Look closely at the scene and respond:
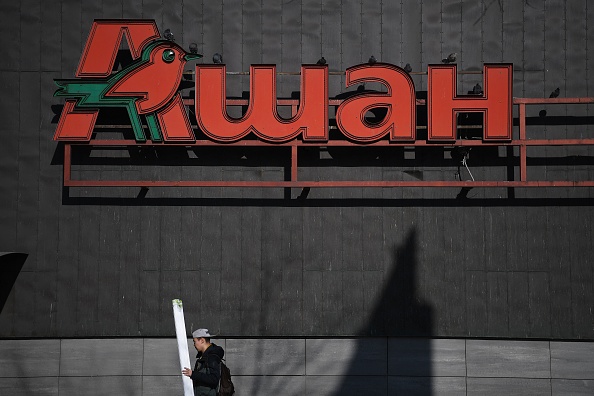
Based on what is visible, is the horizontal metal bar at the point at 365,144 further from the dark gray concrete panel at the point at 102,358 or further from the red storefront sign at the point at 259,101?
the dark gray concrete panel at the point at 102,358

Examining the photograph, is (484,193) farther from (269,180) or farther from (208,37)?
(208,37)

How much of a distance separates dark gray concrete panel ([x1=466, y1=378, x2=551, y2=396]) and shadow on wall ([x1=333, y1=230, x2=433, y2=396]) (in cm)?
83

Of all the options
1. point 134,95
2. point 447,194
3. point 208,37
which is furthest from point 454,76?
point 134,95

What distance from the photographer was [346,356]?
15.5m

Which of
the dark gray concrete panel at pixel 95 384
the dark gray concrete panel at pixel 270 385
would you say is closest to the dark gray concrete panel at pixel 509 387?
the dark gray concrete panel at pixel 270 385

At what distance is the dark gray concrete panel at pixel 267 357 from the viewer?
15477 mm

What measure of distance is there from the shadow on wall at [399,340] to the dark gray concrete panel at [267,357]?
0.96 m

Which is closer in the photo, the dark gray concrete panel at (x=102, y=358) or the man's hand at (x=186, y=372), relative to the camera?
the man's hand at (x=186, y=372)

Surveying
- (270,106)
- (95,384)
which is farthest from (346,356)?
(270,106)

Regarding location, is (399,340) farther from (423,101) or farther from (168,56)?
(168,56)

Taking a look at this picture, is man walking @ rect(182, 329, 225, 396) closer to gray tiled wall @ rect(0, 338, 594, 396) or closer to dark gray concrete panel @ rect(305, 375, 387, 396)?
gray tiled wall @ rect(0, 338, 594, 396)

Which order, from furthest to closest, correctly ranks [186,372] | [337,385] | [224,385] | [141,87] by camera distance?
[337,385]
[141,87]
[224,385]
[186,372]

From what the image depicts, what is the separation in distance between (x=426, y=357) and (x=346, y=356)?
1.52 m

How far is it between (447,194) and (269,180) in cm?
346
